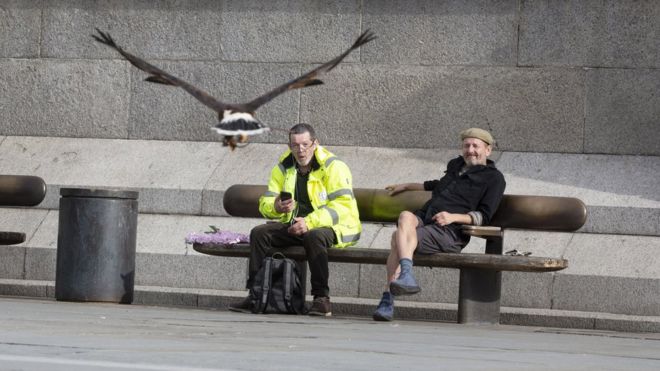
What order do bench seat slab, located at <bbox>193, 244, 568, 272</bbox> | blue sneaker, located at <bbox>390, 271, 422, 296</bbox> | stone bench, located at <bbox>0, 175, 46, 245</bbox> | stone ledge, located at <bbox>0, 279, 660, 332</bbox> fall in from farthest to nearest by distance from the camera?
stone bench, located at <bbox>0, 175, 46, 245</bbox> → stone ledge, located at <bbox>0, 279, 660, 332</bbox> → bench seat slab, located at <bbox>193, 244, 568, 272</bbox> → blue sneaker, located at <bbox>390, 271, 422, 296</bbox>

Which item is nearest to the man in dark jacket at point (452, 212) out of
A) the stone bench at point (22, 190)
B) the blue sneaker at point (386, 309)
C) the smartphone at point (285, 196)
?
the blue sneaker at point (386, 309)

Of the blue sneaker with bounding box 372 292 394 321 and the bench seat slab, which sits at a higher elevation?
the bench seat slab

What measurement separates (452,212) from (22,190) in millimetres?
3895

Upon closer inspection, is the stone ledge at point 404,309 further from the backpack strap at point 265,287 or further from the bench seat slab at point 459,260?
the backpack strap at point 265,287

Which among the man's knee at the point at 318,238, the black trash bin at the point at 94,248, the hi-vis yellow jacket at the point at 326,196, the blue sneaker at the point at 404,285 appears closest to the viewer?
the blue sneaker at the point at 404,285

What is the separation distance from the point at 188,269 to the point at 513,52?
3351mm

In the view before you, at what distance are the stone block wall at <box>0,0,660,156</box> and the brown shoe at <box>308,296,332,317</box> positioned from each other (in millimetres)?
3185

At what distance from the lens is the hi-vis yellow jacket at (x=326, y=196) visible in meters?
11.0

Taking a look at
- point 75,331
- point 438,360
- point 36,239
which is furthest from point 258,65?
point 438,360

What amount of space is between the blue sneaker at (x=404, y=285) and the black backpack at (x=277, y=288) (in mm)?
865

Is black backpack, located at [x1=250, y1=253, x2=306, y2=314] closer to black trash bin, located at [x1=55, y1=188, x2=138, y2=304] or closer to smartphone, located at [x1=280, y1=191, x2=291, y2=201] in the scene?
smartphone, located at [x1=280, y1=191, x2=291, y2=201]

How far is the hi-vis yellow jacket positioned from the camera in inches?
432

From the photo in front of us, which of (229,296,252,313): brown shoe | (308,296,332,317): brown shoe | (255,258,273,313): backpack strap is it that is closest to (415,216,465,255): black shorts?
(308,296,332,317): brown shoe

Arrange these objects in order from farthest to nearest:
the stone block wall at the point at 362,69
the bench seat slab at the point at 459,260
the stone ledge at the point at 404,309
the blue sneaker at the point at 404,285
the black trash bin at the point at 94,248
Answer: the stone block wall at the point at 362,69, the black trash bin at the point at 94,248, the stone ledge at the point at 404,309, the bench seat slab at the point at 459,260, the blue sneaker at the point at 404,285
